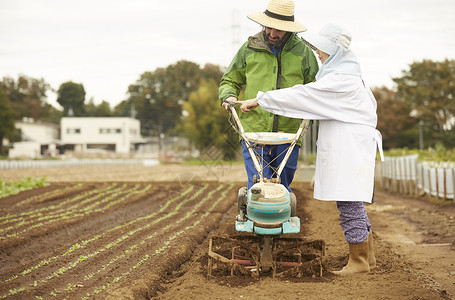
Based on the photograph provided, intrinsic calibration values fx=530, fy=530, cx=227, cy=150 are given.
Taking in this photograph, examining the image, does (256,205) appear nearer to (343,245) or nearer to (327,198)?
(327,198)

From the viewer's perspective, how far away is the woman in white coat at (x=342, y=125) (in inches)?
161

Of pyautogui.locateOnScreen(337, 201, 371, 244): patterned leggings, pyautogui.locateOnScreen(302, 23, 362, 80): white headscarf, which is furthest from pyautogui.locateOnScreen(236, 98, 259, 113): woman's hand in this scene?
pyautogui.locateOnScreen(337, 201, 371, 244): patterned leggings

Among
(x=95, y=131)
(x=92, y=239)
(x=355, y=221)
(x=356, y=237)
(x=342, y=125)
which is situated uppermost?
(x=95, y=131)

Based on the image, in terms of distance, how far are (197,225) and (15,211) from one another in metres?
3.99

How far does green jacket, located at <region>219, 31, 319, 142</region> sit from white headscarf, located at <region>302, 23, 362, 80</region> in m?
0.45

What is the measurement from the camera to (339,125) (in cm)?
414

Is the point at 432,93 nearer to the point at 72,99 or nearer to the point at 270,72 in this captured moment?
the point at 270,72

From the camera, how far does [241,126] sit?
443 cm

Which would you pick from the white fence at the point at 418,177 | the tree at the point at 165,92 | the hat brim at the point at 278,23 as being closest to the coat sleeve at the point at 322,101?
the hat brim at the point at 278,23

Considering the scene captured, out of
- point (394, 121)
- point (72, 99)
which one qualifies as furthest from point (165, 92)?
point (394, 121)

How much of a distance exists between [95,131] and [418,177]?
70859mm

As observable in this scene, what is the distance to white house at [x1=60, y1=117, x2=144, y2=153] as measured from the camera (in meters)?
80.0

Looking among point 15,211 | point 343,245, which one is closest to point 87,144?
point 15,211

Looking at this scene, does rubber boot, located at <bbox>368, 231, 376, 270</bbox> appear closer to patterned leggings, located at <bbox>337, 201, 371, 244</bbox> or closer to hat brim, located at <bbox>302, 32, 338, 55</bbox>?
patterned leggings, located at <bbox>337, 201, 371, 244</bbox>
